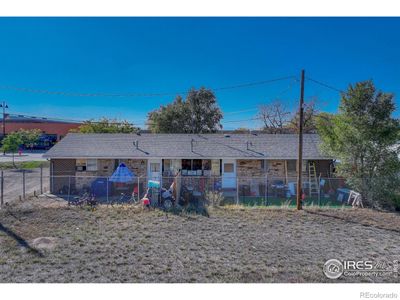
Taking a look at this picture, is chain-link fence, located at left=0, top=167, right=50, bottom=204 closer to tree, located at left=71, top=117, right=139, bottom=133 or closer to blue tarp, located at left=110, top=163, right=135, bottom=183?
blue tarp, located at left=110, top=163, right=135, bottom=183

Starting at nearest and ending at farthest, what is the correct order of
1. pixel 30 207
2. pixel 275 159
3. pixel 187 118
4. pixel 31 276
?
1. pixel 31 276
2. pixel 30 207
3. pixel 275 159
4. pixel 187 118

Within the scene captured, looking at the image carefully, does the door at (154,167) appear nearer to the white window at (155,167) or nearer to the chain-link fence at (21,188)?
the white window at (155,167)

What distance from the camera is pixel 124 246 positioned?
759 cm

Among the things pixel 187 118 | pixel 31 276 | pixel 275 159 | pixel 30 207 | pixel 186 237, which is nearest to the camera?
pixel 31 276

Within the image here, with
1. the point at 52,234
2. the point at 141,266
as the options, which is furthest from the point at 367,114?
the point at 52,234

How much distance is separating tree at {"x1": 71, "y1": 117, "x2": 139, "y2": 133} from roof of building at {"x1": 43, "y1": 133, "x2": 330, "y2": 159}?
10.8 meters

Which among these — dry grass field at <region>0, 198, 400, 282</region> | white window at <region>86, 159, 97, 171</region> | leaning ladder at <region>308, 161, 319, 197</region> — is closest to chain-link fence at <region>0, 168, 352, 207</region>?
leaning ladder at <region>308, 161, 319, 197</region>

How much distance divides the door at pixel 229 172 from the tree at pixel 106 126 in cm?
1822

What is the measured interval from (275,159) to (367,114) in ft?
20.5

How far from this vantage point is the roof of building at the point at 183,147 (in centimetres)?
1691

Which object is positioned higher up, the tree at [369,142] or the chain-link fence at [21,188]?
the tree at [369,142]

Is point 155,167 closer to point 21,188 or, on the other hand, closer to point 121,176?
point 121,176

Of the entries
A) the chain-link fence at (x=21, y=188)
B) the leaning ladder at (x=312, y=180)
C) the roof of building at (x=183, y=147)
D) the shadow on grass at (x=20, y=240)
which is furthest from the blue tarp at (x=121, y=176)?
the leaning ladder at (x=312, y=180)
